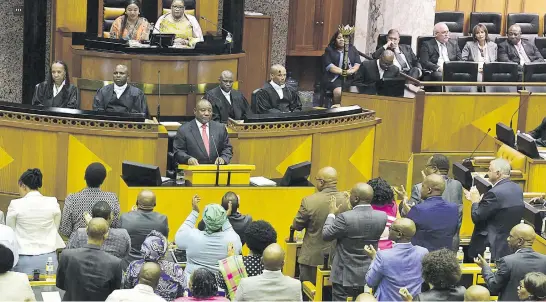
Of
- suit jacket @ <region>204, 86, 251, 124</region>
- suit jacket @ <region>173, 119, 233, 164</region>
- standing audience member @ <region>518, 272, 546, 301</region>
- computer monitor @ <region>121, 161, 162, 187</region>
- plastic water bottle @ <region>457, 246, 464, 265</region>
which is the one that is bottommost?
plastic water bottle @ <region>457, 246, 464, 265</region>

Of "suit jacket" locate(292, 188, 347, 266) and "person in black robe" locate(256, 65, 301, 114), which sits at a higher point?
"person in black robe" locate(256, 65, 301, 114)

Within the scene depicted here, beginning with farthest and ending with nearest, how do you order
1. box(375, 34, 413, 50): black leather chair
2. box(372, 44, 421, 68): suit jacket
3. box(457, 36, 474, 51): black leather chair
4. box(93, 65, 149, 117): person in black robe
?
box(457, 36, 474, 51): black leather chair → box(375, 34, 413, 50): black leather chair → box(372, 44, 421, 68): suit jacket → box(93, 65, 149, 117): person in black robe

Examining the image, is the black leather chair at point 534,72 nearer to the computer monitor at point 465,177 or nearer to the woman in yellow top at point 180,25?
the computer monitor at point 465,177

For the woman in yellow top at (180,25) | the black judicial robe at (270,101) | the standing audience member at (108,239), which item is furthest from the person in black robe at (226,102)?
the standing audience member at (108,239)

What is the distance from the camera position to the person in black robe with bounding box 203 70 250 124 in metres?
12.5

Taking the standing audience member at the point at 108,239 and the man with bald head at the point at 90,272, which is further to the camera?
the standing audience member at the point at 108,239

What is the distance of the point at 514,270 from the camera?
776 cm

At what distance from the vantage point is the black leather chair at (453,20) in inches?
685

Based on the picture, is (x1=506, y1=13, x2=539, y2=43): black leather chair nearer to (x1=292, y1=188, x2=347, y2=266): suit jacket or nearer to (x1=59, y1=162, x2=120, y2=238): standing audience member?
(x1=292, y1=188, x2=347, y2=266): suit jacket

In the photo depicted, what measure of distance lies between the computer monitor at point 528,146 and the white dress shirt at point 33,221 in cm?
519

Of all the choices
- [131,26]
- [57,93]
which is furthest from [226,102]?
[131,26]

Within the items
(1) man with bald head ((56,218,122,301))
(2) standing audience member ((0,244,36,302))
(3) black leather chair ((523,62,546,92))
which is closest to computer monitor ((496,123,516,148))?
(3) black leather chair ((523,62,546,92))

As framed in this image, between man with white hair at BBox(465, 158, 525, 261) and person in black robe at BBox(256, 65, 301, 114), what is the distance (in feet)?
12.1

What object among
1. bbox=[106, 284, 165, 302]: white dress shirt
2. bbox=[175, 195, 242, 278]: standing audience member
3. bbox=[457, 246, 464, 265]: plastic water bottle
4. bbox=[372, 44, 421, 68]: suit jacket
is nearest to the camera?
bbox=[106, 284, 165, 302]: white dress shirt
